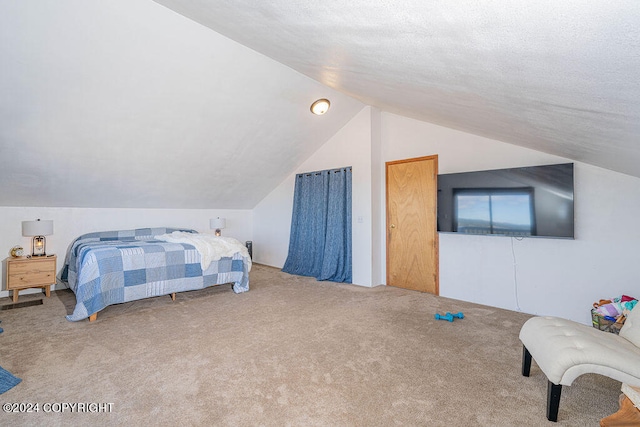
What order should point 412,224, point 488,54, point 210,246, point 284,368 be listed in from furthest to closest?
1. point 412,224
2. point 210,246
3. point 284,368
4. point 488,54

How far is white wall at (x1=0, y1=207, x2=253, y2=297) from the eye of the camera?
400 centimetres

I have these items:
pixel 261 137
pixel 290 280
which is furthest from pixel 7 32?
pixel 290 280

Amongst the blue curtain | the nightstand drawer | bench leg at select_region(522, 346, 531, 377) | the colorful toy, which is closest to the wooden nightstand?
the nightstand drawer

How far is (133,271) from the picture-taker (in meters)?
3.41

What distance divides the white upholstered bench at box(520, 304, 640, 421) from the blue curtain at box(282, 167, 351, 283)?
3.11m

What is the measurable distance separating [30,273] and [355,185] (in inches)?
170

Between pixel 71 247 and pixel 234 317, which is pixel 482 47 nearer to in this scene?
pixel 234 317

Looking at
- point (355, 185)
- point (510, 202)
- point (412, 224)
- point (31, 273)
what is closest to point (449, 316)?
point (510, 202)

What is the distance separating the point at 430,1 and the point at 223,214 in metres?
5.63

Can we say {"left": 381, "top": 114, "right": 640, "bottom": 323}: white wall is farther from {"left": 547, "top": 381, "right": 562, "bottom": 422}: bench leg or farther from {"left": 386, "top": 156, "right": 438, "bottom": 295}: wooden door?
{"left": 547, "top": 381, "right": 562, "bottom": 422}: bench leg

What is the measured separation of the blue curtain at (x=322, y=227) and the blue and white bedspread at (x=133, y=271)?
134 cm

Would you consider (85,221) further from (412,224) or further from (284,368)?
(412,224)

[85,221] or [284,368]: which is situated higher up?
[85,221]

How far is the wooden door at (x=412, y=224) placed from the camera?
13.6 ft
